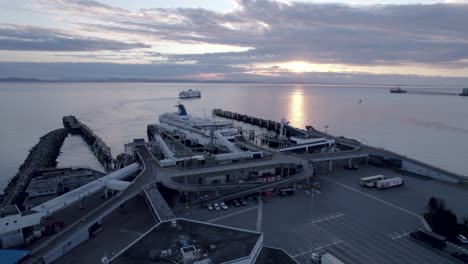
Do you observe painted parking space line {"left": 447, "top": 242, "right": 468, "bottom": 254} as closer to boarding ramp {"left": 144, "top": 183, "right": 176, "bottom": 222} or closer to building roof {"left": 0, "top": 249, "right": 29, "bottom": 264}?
boarding ramp {"left": 144, "top": 183, "right": 176, "bottom": 222}

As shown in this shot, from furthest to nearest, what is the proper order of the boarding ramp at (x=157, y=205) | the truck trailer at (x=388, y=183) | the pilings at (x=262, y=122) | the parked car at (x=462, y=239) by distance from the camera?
the pilings at (x=262, y=122)
the truck trailer at (x=388, y=183)
the boarding ramp at (x=157, y=205)
the parked car at (x=462, y=239)

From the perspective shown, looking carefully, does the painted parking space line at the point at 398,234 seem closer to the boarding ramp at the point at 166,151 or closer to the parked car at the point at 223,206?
the parked car at the point at 223,206

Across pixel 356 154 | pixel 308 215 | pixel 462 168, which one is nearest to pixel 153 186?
pixel 308 215

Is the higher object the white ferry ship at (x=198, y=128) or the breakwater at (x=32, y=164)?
the white ferry ship at (x=198, y=128)

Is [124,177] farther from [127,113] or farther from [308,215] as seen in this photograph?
[127,113]

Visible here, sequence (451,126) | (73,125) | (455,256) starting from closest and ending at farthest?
(455,256), (73,125), (451,126)

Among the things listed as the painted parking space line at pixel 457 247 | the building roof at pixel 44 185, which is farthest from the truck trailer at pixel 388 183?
the building roof at pixel 44 185

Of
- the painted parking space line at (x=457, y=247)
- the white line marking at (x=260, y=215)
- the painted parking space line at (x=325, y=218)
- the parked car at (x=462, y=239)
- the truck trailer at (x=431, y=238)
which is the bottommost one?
the white line marking at (x=260, y=215)
